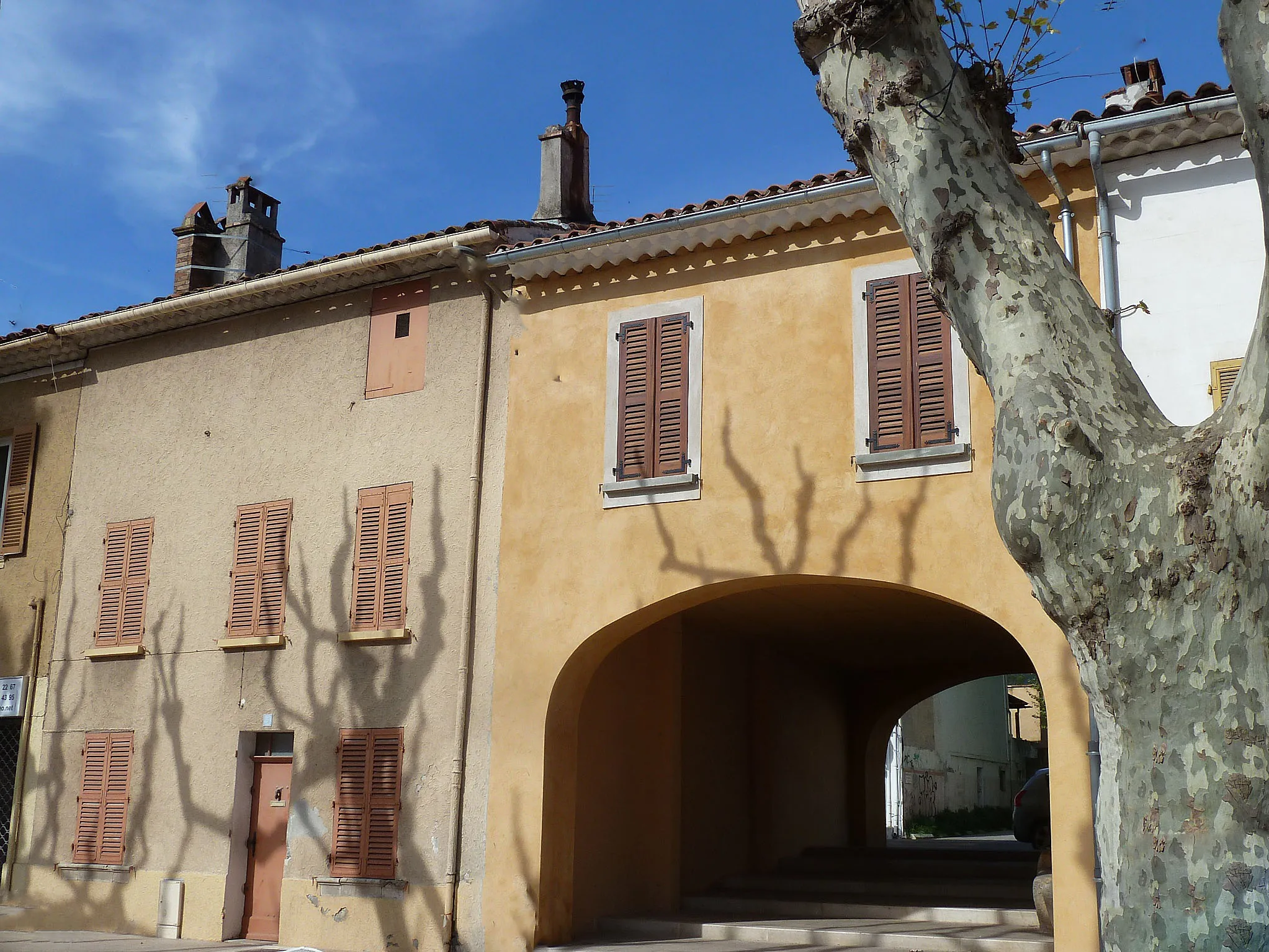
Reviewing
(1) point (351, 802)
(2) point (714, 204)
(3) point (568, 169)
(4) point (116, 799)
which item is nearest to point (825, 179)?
(2) point (714, 204)

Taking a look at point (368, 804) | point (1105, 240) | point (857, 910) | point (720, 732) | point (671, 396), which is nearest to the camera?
point (1105, 240)

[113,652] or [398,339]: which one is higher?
[398,339]

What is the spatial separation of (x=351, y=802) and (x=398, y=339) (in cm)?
422

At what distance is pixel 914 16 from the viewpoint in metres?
4.71

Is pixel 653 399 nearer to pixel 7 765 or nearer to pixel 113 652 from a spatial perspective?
pixel 113 652

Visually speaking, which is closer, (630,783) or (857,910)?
(857,910)

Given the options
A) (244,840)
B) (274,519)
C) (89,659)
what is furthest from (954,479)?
(89,659)

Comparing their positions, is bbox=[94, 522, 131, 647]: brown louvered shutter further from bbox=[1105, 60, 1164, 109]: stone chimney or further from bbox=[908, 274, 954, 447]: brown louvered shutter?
bbox=[1105, 60, 1164, 109]: stone chimney

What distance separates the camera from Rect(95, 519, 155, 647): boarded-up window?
13.0m

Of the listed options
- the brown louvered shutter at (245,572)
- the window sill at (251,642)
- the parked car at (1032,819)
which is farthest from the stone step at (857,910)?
the parked car at (1032,819)

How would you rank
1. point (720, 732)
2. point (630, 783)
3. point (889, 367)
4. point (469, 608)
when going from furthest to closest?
point (720, 732)
point (630, 783)
point (469, 608)
point (889, 367)

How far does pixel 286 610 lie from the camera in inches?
472

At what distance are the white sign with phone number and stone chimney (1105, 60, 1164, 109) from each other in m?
11.9

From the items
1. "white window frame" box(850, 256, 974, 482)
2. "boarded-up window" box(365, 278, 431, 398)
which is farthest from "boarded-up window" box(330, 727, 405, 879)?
"white window frame" box(850, 256, 974, 482)
